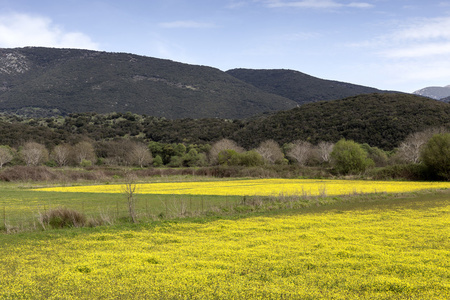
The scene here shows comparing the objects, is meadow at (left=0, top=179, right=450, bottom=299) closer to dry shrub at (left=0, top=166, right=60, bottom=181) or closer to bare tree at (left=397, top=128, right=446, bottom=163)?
dry shrub at (left=0, top=166, right=60, bottom=181)

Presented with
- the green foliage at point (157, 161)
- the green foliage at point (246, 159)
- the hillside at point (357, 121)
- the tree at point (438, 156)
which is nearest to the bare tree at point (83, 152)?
the green foliage at point (157, 161)

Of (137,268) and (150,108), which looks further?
(150,108)

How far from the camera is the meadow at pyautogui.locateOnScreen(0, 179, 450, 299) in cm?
1027

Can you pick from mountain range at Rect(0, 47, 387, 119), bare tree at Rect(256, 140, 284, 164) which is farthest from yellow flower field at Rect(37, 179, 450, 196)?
mountain range at Rect(0, 47, 387, 119)

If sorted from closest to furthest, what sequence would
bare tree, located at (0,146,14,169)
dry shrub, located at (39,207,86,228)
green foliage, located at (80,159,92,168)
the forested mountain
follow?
dry shrub, located at (39,207,86,228) < bare tree, located at (0,146,14,169) < green foliage, located at (80,159,92,168) < the forested mountain

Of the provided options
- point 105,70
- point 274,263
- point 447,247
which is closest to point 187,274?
point 274,263

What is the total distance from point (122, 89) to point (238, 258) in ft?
515

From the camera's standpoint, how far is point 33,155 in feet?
276

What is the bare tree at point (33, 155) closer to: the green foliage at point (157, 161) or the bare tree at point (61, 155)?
the bare tree at point (61, 155)

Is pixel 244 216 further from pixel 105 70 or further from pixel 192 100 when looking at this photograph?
pixel 105 70

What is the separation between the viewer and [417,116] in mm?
91750

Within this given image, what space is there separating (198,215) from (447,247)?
13.7 meters

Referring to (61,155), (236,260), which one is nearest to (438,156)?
(236,260)

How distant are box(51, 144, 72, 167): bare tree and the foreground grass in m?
75.3
